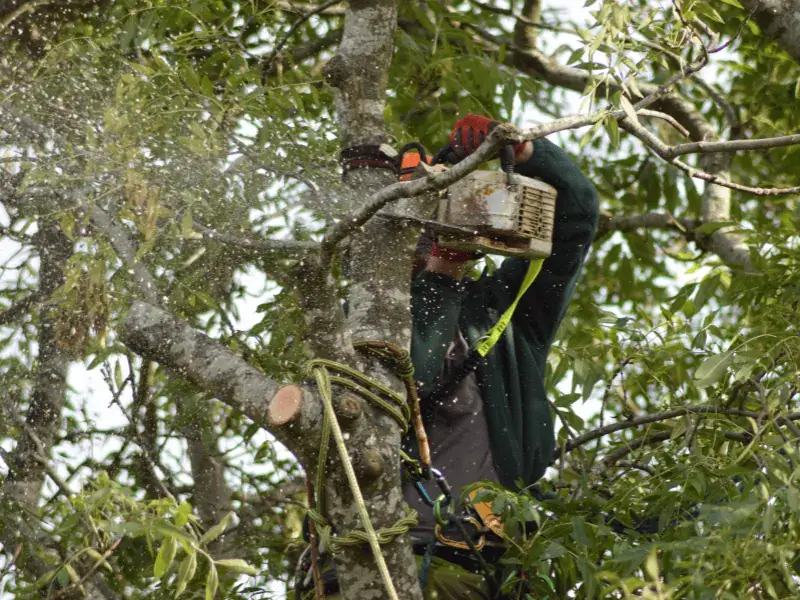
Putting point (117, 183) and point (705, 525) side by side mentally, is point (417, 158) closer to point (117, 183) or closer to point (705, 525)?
point (117, 183)

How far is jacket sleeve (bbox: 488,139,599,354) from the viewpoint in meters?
3.09

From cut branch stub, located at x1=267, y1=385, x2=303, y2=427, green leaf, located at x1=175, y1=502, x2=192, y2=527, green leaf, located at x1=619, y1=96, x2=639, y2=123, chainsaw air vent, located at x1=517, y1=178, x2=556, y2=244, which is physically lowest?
green leaf, located at x1=175, y1=502, x2=192, y2=527

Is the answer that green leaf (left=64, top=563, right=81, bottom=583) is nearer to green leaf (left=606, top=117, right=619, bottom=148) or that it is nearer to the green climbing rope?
the green climbing rope

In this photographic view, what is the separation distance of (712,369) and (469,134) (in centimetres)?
82

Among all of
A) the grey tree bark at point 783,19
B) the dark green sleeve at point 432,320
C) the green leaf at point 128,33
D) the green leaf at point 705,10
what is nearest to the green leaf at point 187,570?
the dark green sleeve at point 432,320

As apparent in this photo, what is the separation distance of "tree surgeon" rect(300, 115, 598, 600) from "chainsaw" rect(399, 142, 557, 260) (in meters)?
0.12

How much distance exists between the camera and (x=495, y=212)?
281cm

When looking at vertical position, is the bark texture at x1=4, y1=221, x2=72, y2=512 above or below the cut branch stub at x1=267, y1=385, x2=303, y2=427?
above

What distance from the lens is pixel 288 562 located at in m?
3.63

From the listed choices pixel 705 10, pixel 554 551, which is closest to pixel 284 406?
pixel 554 551

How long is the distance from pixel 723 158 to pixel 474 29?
119 cm

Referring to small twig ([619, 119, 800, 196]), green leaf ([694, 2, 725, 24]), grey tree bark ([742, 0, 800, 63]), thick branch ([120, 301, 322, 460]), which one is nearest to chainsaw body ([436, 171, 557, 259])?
small twig ([619, 119, 800, 196])

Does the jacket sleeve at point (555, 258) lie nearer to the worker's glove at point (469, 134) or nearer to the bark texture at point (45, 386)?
the worker's glove at point (469, 134)

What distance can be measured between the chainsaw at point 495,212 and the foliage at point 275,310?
271 mm
